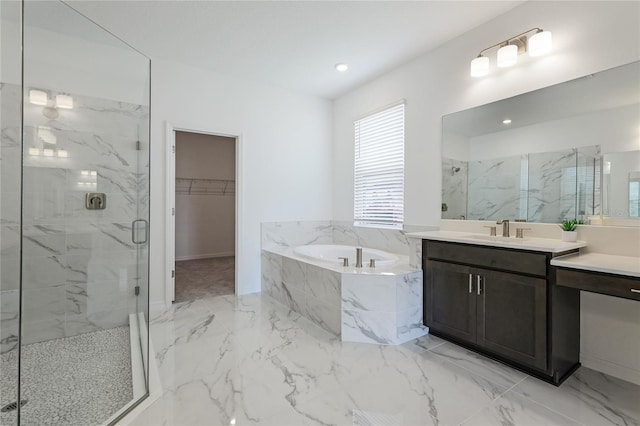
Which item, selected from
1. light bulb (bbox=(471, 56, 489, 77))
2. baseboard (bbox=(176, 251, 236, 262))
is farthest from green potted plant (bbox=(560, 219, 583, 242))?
baseboard (bbox=(176, 251, 236, 262))

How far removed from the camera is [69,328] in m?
2.55

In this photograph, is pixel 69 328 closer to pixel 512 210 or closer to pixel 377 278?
pixel 377 278

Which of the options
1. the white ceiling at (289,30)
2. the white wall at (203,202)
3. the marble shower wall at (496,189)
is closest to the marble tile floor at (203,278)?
the white wall at (203,202)

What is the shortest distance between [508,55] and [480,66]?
0.23m

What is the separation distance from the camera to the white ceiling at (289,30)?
2359mm

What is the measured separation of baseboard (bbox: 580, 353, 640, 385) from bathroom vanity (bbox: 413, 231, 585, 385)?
0.21ft

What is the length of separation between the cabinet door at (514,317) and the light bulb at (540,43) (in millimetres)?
1596

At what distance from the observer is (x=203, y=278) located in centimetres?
454

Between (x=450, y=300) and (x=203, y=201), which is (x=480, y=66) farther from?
(x=203, y=201)

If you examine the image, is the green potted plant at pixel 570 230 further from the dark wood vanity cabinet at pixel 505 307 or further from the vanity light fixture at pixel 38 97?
the vanity light fixture at pixel 38 97

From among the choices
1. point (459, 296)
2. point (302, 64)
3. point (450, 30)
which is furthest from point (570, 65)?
point (302, 64)

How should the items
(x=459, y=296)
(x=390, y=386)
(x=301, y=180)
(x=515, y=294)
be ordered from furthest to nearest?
(x=301, y=180) → (x=459, y=296) → (x=515, y=294) → (x=390, y=386)

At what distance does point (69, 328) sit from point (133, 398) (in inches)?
54.7

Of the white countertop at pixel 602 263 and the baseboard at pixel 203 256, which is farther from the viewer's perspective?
the baseboard at pixel 203 256
